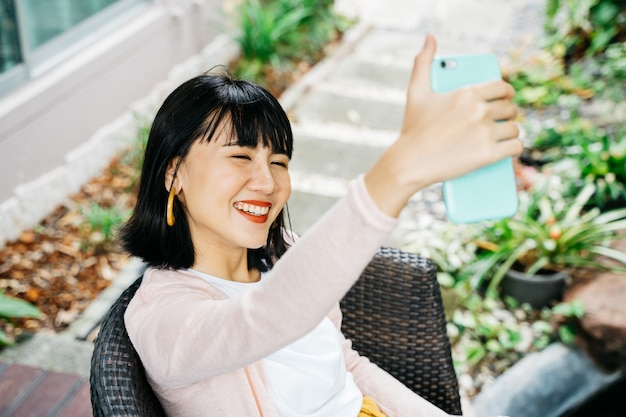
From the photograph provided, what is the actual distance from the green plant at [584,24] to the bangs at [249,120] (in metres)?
4.82

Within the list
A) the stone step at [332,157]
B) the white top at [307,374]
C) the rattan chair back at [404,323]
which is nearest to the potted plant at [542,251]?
the stone step at [332,157]

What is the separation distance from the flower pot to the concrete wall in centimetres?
236

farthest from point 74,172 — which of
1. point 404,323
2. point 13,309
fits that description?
point 404,323

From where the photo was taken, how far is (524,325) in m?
3.27

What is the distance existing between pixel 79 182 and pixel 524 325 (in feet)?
8.13

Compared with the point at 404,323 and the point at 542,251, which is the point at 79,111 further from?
the point at 404,323

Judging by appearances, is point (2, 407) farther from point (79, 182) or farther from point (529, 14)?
point (529, 14)

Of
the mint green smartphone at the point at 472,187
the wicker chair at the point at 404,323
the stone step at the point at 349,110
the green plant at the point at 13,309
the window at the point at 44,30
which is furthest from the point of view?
the stone step at the point at 349,110

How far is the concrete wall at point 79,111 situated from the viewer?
3.55 m

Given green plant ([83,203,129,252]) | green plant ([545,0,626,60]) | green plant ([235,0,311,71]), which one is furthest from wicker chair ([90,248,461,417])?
green plant ([545,0,626,60])

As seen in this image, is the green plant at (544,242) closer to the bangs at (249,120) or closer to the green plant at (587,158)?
the green plant at (587,158)

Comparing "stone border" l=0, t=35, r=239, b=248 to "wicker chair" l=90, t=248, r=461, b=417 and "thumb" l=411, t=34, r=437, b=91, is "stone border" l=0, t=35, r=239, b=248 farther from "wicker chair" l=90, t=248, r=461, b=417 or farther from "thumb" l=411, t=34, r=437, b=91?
"thumb" l=411, t=34, r=437, b=91

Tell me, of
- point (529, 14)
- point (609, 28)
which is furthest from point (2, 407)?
point (529, 14)

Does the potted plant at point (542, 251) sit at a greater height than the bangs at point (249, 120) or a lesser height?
lesser
